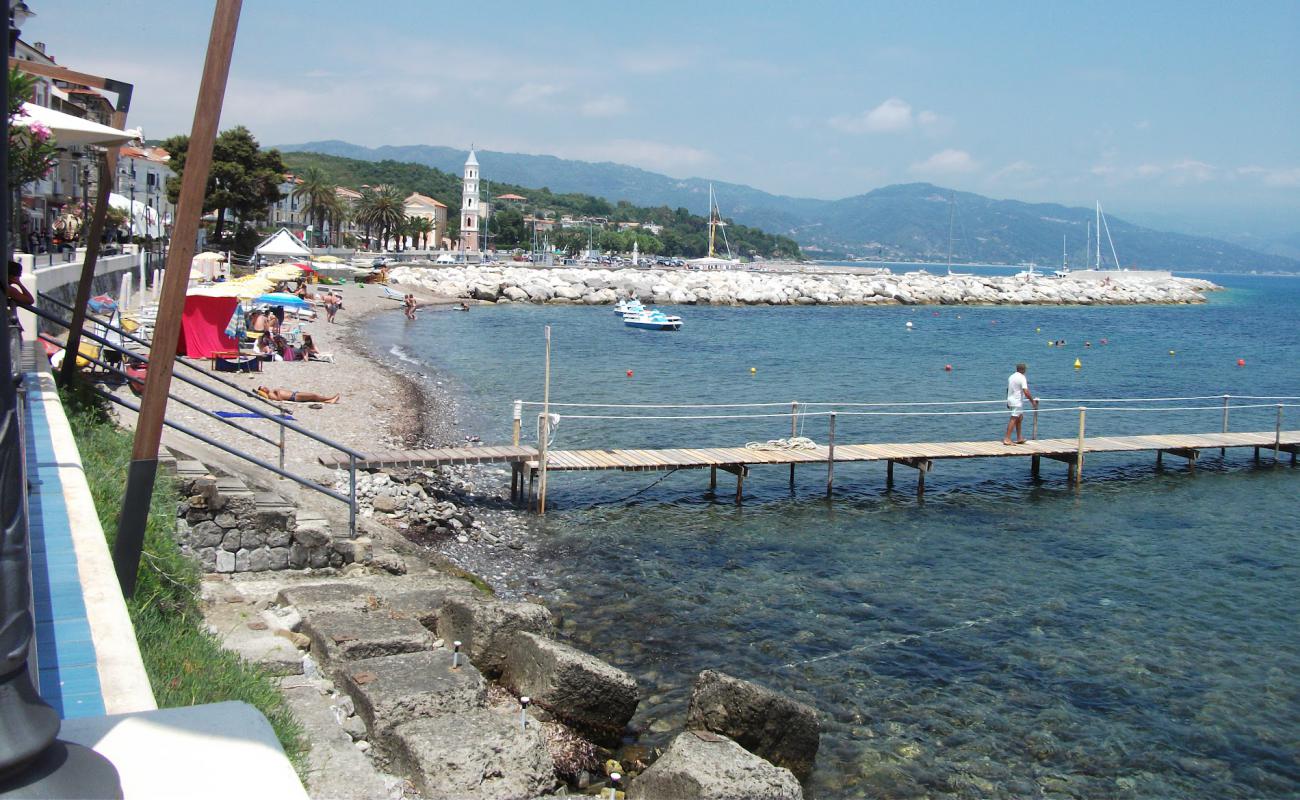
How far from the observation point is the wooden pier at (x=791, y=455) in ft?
57.8

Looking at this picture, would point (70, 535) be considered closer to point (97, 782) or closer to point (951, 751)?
point (97, 782)

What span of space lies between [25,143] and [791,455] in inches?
566

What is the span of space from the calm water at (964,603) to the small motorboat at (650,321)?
31.2 m

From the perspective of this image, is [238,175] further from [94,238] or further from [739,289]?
[94,238]

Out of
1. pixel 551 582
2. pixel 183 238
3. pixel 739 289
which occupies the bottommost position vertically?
pixel 551 582

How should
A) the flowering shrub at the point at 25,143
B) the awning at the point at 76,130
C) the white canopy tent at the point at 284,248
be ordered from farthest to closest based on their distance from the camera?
the white canopy tent at the point at 284,248
the flowering shrub at the point at 25,143
the awning at the point at 76,130

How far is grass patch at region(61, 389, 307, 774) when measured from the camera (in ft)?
18.4

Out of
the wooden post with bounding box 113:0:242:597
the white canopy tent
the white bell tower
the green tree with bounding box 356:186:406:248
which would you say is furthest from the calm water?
the white bell tower

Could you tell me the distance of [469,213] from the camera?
136 meters

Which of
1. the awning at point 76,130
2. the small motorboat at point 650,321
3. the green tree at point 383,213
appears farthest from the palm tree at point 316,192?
the awning at point 76,130

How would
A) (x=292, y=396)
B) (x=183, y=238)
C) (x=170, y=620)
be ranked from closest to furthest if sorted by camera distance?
1. (x=183, y=238)
2. (x=170, y=620)
3. (x=292, y=396)

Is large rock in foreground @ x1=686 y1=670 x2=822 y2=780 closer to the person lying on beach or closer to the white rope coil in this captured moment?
the white rope coil

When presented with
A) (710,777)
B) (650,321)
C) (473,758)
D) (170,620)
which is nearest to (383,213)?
(650,321)

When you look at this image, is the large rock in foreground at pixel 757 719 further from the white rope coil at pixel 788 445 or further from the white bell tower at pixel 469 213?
the white bell tower at pixel 469 213
